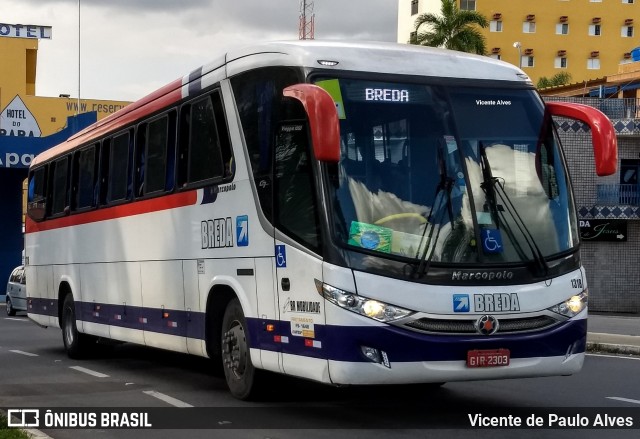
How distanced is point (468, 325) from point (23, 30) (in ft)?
369

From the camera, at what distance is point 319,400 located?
11984 mm

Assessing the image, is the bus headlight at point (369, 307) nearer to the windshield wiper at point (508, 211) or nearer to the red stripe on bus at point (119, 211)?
the windshield wiper at point (508, 211)

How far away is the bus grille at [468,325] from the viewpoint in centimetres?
951

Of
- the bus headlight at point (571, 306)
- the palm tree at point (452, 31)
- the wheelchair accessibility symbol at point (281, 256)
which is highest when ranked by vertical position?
the palm tree at point (452, 31)

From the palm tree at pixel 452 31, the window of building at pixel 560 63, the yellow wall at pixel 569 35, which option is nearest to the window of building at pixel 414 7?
the yellow wall at pixel 569 35

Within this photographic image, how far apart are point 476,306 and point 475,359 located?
1.40ft

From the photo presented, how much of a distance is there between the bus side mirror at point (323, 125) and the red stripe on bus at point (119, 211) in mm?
3681

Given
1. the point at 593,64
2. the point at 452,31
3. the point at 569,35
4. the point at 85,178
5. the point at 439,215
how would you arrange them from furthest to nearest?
the point at 593,64, the point at 569,35, the point at 452,31, the point at 85,178, the point at 439,215

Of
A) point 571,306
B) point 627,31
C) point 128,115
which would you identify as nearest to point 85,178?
point 128,115

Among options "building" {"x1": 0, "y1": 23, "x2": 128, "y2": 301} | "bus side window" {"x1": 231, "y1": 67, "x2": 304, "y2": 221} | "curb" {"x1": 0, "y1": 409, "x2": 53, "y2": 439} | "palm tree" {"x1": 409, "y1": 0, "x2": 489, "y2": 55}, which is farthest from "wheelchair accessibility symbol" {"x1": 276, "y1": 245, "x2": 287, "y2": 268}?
"building" {"x1": 0, "y1": 23, "x2": 128, "y2": 301}

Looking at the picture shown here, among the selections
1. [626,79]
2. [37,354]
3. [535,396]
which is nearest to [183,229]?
[535,396]

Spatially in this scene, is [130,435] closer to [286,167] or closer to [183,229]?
[286,167]

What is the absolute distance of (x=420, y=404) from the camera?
11.7m

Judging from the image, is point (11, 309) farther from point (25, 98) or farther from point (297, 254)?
point (25, 98)
